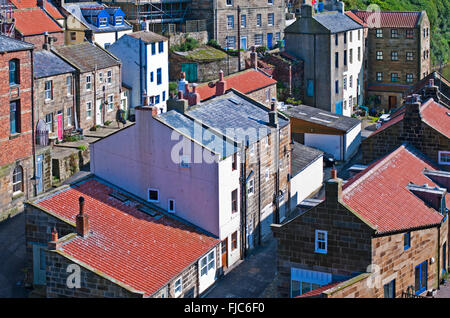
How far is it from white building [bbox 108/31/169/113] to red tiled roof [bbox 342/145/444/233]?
90.6 ft

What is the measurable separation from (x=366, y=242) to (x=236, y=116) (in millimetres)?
15049

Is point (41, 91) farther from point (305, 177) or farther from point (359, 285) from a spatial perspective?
point (359, 285)

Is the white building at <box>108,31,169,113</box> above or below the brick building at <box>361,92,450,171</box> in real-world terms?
above

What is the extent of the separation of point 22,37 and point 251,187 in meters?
28.5

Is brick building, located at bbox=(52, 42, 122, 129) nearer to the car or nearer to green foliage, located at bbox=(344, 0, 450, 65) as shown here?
the car

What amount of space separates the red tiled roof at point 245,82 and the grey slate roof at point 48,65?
9757 mm

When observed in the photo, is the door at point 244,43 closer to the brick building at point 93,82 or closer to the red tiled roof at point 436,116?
the brick building at point 93,82

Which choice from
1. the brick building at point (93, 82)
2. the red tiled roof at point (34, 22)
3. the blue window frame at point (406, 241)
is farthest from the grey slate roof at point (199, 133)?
the red tiled roof at point (34, 22)

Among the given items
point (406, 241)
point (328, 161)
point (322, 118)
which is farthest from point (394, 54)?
point (406, 241)

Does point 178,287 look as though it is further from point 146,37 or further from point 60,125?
point 146,37

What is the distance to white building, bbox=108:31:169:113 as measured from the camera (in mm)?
58656

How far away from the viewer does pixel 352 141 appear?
189 ft

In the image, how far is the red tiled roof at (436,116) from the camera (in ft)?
132

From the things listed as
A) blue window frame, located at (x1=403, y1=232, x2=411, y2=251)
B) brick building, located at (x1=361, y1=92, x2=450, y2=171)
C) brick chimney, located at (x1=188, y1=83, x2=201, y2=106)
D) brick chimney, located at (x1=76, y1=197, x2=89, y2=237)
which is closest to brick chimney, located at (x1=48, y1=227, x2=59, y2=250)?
brick chimney, located at (x1=76, y1=197, x2=89, y2=237)
